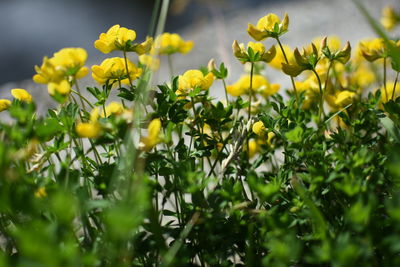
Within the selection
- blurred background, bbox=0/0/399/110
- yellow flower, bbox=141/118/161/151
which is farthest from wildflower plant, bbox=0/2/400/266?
blurred background, bbox=0/0/399/110

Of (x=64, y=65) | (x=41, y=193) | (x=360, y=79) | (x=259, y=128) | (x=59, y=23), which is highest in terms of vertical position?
(x=59, y=23)

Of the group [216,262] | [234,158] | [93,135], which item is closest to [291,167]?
[234,158]

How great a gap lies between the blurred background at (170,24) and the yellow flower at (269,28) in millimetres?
454

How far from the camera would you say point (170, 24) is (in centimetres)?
541

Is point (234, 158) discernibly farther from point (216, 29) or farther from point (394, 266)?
point (216, 29)

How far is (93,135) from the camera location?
2.43 ft

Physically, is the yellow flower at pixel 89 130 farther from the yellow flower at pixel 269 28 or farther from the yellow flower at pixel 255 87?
the yellow flower at pixel 255 87

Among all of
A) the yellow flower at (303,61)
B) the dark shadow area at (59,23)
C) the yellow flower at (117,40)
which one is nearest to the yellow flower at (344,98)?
the yellow flower at (303,61)

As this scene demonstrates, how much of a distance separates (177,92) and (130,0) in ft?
18.4

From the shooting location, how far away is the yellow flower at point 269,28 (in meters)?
1.00

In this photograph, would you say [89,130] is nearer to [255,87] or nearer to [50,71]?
[50,71]

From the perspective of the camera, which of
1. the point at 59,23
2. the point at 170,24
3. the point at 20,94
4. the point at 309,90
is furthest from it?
the point at 59,23

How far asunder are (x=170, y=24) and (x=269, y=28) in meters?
4.51

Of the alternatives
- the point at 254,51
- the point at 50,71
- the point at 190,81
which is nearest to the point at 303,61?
the point at 254,51
